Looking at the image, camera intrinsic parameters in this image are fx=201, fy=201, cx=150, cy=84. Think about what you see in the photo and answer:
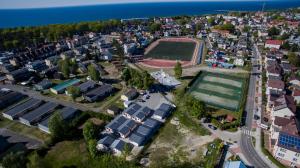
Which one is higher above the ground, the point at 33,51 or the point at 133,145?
the point at 33,51

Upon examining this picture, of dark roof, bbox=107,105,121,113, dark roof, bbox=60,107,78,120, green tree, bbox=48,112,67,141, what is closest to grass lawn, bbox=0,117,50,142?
green tree, bbox=48,112,67,141

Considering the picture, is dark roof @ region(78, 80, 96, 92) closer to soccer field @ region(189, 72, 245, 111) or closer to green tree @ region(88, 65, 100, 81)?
green tree @ region(88, 65, 100, 81)

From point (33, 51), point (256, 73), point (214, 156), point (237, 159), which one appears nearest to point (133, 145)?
point (214, 156)

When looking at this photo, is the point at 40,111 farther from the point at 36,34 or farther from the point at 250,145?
the point at 36,34

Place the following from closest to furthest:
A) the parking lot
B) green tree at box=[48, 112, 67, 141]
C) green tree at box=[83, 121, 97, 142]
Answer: green tree at box=[83, 121, 97, 142] < green tree at box=[48, 112, 67, 141] < the parking lot

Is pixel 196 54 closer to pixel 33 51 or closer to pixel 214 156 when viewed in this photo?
pixel 214 156

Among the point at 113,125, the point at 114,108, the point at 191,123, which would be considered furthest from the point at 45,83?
the point at 191,123

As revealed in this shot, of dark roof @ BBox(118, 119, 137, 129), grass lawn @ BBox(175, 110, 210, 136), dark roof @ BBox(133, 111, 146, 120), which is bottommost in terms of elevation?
grass lawn @ BBox(175, 110, 210, 136)
